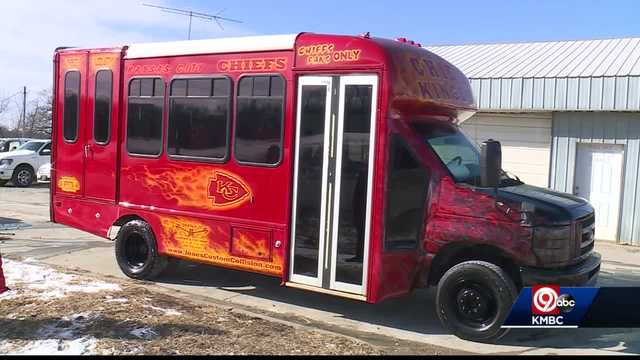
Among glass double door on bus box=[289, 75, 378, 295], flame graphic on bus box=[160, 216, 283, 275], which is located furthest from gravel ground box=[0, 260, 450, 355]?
glass double door on bus box=[289, 75, 378, 295]

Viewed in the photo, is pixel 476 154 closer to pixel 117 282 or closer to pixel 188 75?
pixel 188 75

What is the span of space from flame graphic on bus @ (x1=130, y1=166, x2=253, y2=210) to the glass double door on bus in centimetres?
86

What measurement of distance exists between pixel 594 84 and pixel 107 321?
1064 centimetres

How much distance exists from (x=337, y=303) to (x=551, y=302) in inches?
117

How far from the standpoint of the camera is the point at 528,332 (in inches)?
260

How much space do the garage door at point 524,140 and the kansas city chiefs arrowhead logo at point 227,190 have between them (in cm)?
881

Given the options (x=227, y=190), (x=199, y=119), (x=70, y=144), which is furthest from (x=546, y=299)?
(x=70, y=144)

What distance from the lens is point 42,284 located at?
25.5 feet

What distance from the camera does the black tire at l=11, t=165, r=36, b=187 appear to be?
2375cm

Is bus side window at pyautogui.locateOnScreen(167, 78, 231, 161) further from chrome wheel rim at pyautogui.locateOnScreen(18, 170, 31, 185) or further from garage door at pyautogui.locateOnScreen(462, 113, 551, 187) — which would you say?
chrome wheel rim at pyautogui.locateOnScreen(18, 170, 31, 185)

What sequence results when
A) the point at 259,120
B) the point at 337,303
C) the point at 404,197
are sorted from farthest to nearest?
the point at 337,303
the point at 259,120
the point at 404,197

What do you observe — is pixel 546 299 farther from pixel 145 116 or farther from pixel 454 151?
pixel 145 116

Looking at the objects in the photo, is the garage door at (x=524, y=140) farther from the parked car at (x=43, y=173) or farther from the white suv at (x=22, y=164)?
the white suv at (x=22, y=164)

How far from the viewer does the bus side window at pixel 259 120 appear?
712 centimetres
